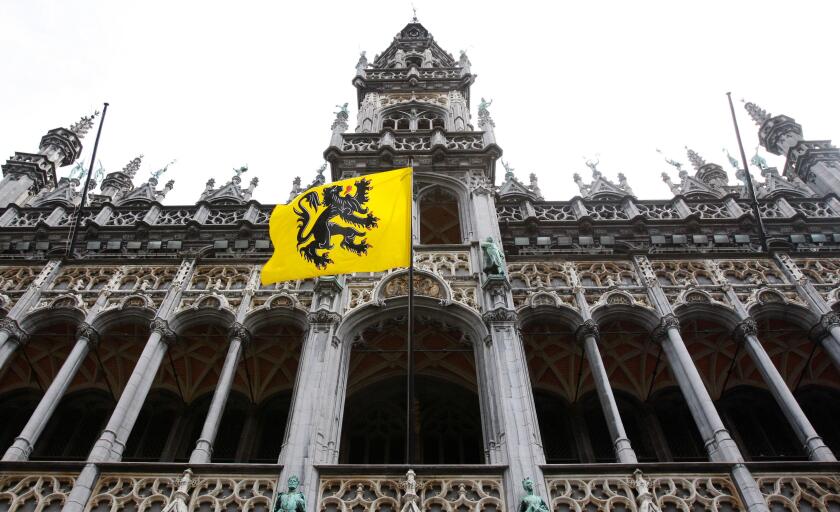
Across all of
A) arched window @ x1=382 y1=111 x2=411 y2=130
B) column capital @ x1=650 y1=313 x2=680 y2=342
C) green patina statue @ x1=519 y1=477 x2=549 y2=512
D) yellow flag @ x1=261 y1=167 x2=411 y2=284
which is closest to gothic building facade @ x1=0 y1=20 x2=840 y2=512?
column capital @ x1=650 y1=313 x2=680 y2=342

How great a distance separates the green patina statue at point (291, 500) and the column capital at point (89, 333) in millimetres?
7076

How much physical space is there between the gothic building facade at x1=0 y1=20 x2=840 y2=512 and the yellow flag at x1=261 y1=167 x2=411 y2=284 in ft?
2.62

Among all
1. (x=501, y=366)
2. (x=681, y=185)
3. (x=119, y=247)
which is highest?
(x=681, y=185)

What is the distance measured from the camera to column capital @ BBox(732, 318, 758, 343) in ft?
47.8

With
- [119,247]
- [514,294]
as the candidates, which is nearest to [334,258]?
[514,294]

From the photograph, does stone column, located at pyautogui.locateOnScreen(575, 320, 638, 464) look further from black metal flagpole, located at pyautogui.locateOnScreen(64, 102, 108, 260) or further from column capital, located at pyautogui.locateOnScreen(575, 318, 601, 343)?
black metal flagpole, located at pyautogui.locateOnScreen(64, 102, 108, 260)

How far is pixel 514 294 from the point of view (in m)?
15.7

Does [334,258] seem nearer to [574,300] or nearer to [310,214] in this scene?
[310,214]

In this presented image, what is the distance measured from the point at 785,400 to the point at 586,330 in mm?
4058

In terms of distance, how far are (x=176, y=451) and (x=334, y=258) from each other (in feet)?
20.7

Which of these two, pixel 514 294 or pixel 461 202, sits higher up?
pixel 461 202

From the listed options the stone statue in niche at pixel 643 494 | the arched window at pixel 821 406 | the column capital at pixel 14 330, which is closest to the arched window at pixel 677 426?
the arched window at pixel 821 406

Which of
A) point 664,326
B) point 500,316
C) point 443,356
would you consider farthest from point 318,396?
point 664,326

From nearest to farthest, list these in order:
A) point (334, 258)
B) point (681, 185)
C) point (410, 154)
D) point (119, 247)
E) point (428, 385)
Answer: point (334, 258), point (428, 385), point (119, 247), point (410, 154), point (681, 185)
